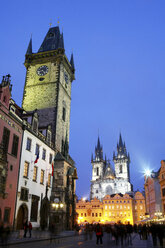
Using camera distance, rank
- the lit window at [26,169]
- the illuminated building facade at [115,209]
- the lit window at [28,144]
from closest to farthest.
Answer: the lit window at [26,169] < the lit window at [28,144] < the illuminated building facade at [115,209]

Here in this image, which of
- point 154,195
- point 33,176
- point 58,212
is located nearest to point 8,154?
point 33,176

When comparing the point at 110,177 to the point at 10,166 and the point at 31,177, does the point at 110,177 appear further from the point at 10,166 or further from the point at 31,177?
the point at 10,166

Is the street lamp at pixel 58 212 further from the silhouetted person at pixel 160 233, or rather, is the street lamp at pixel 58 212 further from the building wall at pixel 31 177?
the silhouetted person at pixel 160 233

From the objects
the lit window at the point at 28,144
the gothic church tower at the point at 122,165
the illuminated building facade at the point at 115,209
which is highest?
the gothic church tower at the point at 122,165

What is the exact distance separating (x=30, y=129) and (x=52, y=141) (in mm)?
9281

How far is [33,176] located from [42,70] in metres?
24.2

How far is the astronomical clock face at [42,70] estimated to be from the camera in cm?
4653

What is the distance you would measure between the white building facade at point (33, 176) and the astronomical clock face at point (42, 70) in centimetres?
1557

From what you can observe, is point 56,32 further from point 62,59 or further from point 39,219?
point 39,219

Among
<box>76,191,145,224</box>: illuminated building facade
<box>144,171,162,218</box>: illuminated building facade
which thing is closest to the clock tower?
<box>144,171,162,218</box>: illuminated building facade

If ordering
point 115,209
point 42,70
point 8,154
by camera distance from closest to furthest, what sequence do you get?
point 8,154
point 42,70
point 115,209

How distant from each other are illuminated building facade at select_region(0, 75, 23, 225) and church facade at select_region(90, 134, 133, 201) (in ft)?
313

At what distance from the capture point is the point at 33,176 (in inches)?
1199

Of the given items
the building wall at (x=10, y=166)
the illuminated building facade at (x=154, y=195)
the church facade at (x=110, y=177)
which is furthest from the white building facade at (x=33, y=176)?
the church facade at (x=110, y=177)
